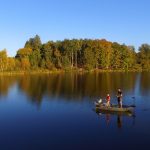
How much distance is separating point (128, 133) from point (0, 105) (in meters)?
23.4

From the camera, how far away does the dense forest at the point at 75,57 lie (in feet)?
443

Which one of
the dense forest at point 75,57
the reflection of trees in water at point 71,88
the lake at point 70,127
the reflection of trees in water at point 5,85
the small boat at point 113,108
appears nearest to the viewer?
the lake at point 70,127

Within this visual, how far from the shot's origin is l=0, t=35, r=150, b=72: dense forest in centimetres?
13499

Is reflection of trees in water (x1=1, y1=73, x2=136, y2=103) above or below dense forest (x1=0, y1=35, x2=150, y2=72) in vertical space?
below

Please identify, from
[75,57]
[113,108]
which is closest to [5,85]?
[113,108]

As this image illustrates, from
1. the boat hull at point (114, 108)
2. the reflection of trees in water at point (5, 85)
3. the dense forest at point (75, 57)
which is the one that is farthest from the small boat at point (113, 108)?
the dense forest at point (75, 57)

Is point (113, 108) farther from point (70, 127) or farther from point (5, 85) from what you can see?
point (5, 85)

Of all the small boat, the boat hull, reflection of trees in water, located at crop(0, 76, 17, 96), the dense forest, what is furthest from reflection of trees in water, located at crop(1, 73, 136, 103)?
the dense forest

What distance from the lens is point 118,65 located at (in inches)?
5856

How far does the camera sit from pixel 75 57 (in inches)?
5699

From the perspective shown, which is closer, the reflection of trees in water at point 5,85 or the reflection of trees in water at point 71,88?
the reflection of trees in water at point 71,88

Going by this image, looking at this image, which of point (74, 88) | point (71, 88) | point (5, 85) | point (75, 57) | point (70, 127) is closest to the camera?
point (70, 127)

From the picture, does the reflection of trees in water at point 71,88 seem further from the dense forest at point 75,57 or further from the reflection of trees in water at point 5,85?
the dense forest at point 75,57

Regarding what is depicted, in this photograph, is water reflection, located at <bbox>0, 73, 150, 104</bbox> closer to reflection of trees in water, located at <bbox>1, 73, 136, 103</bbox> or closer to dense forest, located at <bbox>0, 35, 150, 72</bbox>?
reflection of trees in water, located at <bbox>1, 73, 136, 103</bbox>
